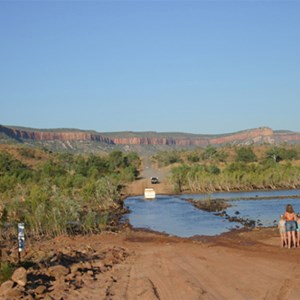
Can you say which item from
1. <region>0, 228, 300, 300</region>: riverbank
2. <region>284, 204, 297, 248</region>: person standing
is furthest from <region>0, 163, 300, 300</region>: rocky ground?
<region>284, 204, 297, 248</region>: person standing

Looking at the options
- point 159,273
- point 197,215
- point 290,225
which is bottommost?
point 197,215

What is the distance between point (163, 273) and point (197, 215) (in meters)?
26.0

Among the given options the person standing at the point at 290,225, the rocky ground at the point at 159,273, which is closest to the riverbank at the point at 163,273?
the rocky ground at the point at 159,273

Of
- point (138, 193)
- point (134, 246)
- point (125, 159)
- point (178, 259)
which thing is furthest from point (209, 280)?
point (125, 159)

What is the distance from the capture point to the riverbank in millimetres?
11977

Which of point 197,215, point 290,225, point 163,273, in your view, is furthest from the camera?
point 197,215

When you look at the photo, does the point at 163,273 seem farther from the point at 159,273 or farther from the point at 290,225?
the point at 290,225

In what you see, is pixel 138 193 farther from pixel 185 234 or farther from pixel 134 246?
pixel 134 246

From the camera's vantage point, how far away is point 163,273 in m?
14.5

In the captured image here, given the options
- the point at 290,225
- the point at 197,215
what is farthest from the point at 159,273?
the point at 197,215

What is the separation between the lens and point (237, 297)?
11.8 m

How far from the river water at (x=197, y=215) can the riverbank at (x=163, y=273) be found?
10.7 metres

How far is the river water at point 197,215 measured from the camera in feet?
105

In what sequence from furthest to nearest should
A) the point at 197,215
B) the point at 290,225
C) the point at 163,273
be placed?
the point at 197,215 → the point at 290,225 → the point at 163,273
